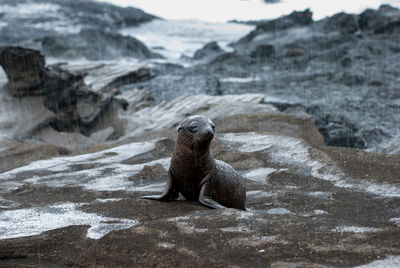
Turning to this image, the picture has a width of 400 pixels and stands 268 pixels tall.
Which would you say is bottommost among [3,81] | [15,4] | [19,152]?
[19,152]

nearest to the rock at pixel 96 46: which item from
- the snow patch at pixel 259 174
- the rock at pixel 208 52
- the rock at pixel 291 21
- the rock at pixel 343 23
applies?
the rock at pixel 208 52

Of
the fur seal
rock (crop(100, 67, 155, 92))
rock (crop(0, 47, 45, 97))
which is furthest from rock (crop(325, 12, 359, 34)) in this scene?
the fur seal

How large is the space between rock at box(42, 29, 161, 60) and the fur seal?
19.4 meters

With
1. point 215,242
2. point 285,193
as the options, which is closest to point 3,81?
point 285,193

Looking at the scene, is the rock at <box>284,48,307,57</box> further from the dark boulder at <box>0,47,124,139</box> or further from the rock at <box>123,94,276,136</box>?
the dark boulder at <box>0,47,124,139</box>

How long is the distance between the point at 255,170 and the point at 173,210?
102 inches

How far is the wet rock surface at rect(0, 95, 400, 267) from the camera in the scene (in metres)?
3.55

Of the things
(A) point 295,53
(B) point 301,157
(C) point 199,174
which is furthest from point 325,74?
(C) point 199,174

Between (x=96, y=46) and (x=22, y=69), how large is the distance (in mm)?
14471

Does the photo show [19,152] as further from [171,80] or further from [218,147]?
[171,80]

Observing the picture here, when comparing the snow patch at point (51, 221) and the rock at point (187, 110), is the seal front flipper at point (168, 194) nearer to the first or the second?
the snow patch at point (51, 221)

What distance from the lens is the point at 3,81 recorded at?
A: 44.3 ft

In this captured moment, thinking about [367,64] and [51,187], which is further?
[367,64]

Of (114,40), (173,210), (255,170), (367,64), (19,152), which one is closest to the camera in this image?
(173,210)
